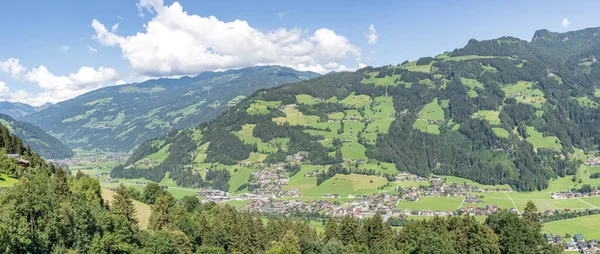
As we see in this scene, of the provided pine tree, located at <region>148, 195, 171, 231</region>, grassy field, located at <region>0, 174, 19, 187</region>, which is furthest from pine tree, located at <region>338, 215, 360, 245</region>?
grassy field, located at <region>0, 174, 19, 187</region>

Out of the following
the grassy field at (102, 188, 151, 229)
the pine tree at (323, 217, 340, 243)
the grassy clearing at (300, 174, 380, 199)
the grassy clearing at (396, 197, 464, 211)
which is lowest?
the grassy clearing at (396, 197, 464, 211)

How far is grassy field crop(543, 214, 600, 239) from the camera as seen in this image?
116950 millimetres

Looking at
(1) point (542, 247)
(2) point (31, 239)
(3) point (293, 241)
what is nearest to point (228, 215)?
(3) point (293, 241)

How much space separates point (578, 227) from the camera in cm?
12288

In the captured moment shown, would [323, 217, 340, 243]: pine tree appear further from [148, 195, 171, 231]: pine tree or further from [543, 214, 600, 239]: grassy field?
[543, 214, 600, 239]: grassy field

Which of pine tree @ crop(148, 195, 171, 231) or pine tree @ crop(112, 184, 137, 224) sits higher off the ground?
pine tree @ crop(112, 184, 137, 224)

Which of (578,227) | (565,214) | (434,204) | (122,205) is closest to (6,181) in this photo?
(122,205)

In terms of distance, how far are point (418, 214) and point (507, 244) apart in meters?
84.1

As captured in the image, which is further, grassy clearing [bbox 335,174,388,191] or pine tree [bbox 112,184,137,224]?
grassy clearing [bbox 335,174,388,191]

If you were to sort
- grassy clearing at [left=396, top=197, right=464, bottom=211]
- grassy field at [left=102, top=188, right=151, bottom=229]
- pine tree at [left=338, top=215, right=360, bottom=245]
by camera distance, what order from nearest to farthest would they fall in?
grassy field at [left=102, top=188, right=151, bottom=229], pine tree at [left=338, top=215, right=360, bottom=245], grassy clearing at [left=396, top=197, right=464, bottom=211]

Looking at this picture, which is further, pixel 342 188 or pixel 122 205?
pixel 342 188

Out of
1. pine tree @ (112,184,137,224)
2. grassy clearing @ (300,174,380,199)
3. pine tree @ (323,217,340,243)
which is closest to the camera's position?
pine tree @ (112,184,137,224)

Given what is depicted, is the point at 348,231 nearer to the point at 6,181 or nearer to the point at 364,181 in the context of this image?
the point at 6,181

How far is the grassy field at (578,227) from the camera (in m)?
117
